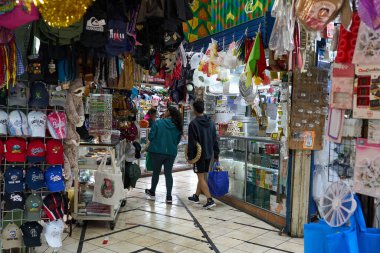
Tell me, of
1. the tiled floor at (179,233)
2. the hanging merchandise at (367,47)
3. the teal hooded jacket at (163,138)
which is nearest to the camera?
the hanging merchandise at (367,47)

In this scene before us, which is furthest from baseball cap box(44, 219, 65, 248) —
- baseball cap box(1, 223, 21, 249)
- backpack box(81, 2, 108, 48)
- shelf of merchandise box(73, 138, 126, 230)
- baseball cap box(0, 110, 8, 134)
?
backpack box(81, 2, 108, 48)

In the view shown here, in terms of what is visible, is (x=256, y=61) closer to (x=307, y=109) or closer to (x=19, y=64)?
(x=307, y=109)

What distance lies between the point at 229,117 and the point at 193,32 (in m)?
1.87

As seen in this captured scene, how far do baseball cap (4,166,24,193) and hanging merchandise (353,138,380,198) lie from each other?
2707 millimetres

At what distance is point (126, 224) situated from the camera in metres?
4.97

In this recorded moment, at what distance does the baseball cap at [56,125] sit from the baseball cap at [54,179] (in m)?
0.29

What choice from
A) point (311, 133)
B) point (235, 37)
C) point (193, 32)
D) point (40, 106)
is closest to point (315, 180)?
point (311, 133)

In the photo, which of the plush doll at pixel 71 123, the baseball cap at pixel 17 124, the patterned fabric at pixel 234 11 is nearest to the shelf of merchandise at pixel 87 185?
the plush doll at pixel 71 123

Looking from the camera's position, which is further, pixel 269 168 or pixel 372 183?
pixel 269 168

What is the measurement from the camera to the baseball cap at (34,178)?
10.8 ft

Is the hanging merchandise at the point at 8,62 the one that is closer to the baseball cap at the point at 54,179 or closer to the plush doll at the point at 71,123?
the plush doll at the point at 71,123

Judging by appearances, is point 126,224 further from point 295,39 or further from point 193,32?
point 193,32

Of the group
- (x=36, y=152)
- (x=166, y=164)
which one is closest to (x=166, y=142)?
(x=166, y=164)

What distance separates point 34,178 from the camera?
3.30m
